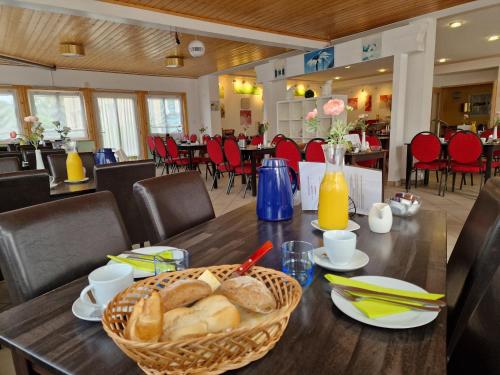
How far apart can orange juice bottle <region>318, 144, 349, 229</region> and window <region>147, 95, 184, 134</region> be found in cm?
978

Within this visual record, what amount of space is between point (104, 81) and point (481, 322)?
9942 millimetres

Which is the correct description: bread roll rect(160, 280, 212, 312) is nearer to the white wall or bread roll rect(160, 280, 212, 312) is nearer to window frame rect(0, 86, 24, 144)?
window frame rect(0, 86, 24, 144)

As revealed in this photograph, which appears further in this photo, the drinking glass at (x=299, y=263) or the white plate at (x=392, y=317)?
the drinking glass at (x=299, y=263)

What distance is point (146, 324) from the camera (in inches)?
16.5

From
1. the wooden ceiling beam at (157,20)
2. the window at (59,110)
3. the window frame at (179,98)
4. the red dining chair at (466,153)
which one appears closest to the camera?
the wooden ceiling beam at (157,20)

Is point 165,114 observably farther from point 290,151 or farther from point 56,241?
point 56,241

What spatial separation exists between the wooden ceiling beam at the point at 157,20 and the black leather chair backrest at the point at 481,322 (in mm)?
4717

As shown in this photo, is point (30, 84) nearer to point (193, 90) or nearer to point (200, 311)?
point (193, 90)

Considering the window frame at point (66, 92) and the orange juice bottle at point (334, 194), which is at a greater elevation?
the window frame at point (66, 92)

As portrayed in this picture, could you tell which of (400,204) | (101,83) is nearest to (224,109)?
(101,83)

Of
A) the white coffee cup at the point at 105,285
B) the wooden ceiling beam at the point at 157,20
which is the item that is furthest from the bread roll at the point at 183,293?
the wooden ceiling beam at the point at 157,20

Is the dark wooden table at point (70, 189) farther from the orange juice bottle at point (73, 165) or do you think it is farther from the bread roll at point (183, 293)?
the bread roll at point (183, 293)

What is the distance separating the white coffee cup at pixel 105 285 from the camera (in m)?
0.61

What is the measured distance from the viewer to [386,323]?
55cm
